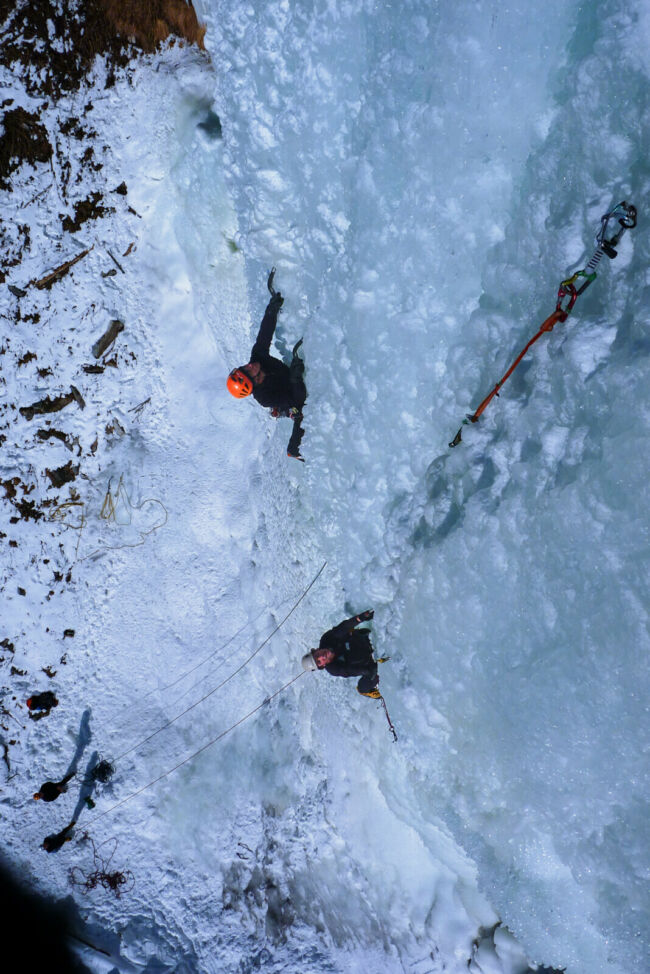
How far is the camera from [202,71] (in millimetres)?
4336

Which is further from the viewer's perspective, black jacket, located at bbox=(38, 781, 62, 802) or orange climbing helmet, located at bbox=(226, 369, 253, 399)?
black jacket, located at bbox=(38, 781, 62, 802)

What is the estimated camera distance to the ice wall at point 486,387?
2.40 metres

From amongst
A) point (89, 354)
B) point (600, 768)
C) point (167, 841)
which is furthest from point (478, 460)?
point (167, 841)

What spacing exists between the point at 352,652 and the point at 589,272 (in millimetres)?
2768

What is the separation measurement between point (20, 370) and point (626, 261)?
472 cm

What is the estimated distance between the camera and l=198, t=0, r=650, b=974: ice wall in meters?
2.40

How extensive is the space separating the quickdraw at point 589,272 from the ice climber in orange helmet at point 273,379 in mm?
1692

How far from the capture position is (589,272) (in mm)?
2406

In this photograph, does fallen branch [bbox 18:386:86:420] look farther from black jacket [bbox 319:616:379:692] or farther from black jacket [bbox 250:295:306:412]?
black jacket [bbox 319:616:379:692]

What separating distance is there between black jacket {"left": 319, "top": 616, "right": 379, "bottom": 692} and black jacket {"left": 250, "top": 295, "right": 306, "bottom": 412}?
5.33ft

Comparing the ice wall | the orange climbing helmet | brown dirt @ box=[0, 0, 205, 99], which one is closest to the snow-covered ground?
the ice wall

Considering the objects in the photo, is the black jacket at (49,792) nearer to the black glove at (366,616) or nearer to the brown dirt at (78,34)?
the black glove at (366,616)

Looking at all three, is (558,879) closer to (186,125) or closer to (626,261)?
(626,261)

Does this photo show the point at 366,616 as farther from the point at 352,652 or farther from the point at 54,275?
the point at 54,275
